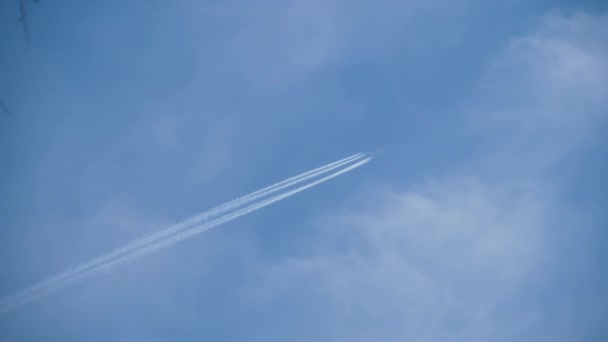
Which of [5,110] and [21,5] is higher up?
[21,5]

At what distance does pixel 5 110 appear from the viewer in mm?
10297

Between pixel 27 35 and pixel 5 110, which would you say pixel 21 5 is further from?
pixel 5 110

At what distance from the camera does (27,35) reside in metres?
10.7

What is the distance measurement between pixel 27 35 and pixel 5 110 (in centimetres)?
241

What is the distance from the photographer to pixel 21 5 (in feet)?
34.7

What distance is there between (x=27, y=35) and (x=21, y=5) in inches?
34.7

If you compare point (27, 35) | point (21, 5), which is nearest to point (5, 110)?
point (27, 35)

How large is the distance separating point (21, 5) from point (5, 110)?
325 cm

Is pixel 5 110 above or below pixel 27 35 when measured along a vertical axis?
below
